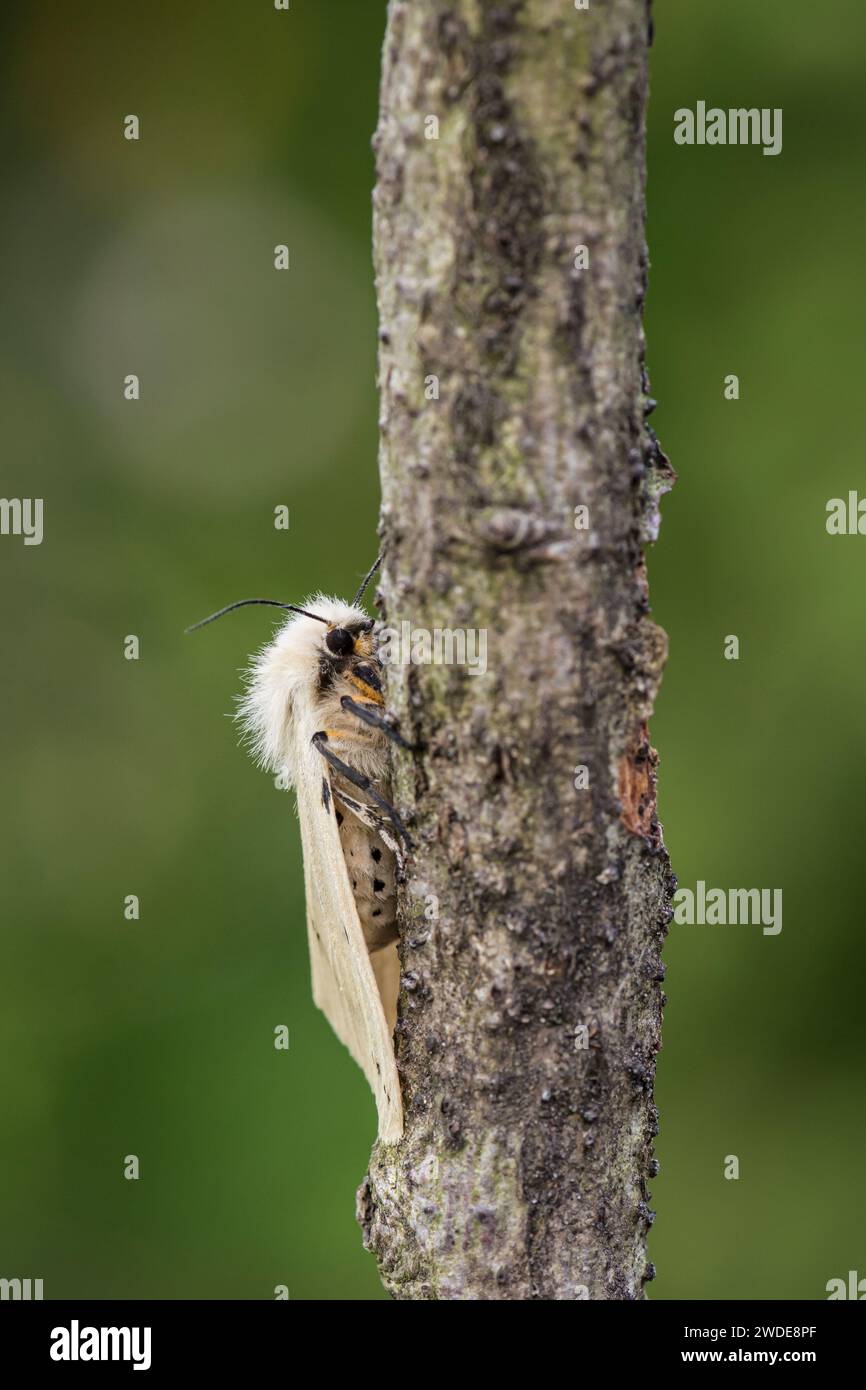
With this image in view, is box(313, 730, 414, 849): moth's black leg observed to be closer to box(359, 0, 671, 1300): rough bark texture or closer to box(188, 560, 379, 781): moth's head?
box(188, 560, 379, 781): moth's head


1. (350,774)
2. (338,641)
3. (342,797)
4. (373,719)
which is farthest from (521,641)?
(338,641)

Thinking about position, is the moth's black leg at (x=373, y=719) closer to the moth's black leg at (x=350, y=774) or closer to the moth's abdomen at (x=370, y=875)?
the moth's black leg at (x=350, y=774)

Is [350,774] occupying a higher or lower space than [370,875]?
higher

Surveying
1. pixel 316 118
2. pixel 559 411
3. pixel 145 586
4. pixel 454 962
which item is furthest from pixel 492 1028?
pixel 316 118

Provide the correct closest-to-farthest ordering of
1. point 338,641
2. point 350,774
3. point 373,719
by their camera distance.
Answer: point 373,719 < point 350,774 < point 338,641

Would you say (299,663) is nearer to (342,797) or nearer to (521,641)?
(342,797)

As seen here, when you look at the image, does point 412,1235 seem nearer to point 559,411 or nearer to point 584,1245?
point 584,1245
